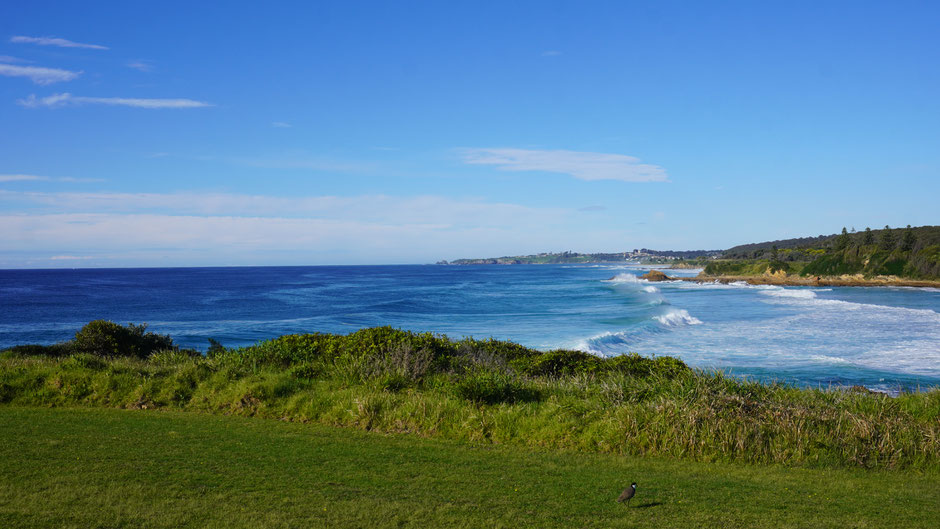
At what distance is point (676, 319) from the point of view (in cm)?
4038

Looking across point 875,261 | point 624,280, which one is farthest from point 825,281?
point 624,280

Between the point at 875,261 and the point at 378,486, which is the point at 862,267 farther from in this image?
the point at 378,486

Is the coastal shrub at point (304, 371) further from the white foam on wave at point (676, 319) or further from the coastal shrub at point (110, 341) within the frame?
the white foam on wave at point (676, 319)

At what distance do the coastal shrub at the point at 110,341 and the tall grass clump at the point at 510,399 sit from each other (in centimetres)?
372

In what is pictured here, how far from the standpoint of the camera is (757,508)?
6.17 m

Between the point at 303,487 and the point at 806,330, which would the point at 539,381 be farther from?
the point at 806,330

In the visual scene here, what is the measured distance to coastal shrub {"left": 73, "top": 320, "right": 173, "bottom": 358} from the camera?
17.3m

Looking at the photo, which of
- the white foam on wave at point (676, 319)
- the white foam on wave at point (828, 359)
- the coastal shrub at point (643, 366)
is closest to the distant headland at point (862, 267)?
the white foam on wave at point (676, 319)

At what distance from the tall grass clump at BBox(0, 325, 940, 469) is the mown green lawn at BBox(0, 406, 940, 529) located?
1.65 feet

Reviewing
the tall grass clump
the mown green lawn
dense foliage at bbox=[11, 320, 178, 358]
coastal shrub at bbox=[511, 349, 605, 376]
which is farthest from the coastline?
dense foliage at bbox=[11, 320, 178, 358]

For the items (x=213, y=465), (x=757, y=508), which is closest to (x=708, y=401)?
(x=757, y=508)

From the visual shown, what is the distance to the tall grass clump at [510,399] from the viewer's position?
28.1 ft

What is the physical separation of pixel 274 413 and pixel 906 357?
25.1 meters

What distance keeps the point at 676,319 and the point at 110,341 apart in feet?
108
